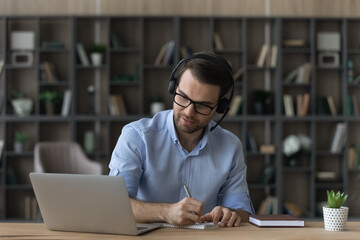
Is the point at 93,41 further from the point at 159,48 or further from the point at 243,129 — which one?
the point at 243,129

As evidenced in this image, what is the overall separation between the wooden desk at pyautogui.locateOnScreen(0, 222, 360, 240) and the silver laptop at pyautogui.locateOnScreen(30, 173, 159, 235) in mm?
31

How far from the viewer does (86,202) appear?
185 centimetres

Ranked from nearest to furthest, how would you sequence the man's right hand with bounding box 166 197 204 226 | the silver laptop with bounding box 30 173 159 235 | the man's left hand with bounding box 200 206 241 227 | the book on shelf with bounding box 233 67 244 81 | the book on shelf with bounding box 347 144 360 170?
the silver laptop with bounding box 30 173 159 235, the man's right hand with bounding box 166 197 204 226, the man's left hand with bounding box 200 206 241 227, the book on shelf with bounding box 233 67 244 81, the book on shelf with bounding box 347 144 360 170

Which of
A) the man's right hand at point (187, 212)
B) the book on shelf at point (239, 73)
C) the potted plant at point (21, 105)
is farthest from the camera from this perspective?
the book on shelf at point (239, 73)

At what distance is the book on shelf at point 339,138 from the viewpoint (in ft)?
20.3

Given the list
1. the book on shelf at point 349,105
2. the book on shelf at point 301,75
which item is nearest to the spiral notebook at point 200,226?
the book on shelf at point 301,75

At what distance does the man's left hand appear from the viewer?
2.08 m

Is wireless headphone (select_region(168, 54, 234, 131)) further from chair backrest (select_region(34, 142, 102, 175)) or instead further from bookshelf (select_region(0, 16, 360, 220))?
bookshelf (select_region(0, 16, 360, 220))

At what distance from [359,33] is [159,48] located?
227cm

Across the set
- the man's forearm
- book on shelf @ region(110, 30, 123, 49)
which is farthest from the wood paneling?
the man's forearm

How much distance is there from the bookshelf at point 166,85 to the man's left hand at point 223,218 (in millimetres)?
3959

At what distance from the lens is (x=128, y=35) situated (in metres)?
6.27

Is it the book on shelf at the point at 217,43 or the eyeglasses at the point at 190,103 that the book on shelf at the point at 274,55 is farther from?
the eyeglasses at the point at 190,103

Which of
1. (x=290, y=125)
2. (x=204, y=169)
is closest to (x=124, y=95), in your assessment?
(x=290, y=125)
